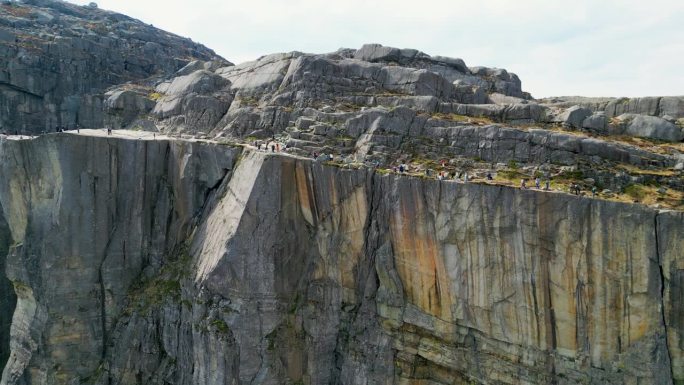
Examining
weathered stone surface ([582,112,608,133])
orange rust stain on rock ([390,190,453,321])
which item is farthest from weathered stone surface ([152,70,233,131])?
weathered stone surface ([582,112,608,133])

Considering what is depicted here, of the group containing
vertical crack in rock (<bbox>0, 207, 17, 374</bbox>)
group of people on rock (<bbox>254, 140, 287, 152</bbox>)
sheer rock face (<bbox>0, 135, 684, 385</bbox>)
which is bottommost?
vertical crack in rock (<bbox>0, 207, 17, 374</bbox>)

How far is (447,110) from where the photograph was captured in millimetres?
38406

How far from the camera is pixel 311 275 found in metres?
33.6

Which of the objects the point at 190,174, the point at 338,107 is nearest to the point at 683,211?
the point at 338,107

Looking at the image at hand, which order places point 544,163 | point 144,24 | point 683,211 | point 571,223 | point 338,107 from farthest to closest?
point 144,24
point 338,107
point 544,163
point 571,223
point 683,211

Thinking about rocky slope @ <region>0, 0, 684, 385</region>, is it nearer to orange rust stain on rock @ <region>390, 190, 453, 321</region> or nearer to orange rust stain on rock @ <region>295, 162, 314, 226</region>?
orange rust stain on rock @ <region>390, 190, 453, 321</region>

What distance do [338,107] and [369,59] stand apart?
33.6 ft

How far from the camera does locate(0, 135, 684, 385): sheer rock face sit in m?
25.1

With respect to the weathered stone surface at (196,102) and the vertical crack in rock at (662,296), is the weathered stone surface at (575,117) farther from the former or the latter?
the weathered stone surface at (196,102)

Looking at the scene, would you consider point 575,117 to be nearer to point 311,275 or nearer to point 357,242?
point 357,242

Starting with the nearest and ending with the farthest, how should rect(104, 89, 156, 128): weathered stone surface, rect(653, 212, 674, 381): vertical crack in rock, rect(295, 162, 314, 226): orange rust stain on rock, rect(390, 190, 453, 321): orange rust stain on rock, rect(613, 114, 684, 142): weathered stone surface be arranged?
rect(653, 212, 674, 381): vertical crack in rock, rect(390, 190, 453, 321): orange rust stain on rock, rect(613, 114, 684, 142): weathered stone surface, rect(295, 162, 314, 226): orange rust stain on rock, rect(104, 89, 156, 128): weathered stone surface

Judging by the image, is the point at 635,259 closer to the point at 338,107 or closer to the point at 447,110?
the point at 447,110

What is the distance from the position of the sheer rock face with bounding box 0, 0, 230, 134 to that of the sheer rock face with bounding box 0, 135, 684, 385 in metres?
23.3

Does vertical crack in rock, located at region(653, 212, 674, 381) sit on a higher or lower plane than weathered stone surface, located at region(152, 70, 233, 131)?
lower
